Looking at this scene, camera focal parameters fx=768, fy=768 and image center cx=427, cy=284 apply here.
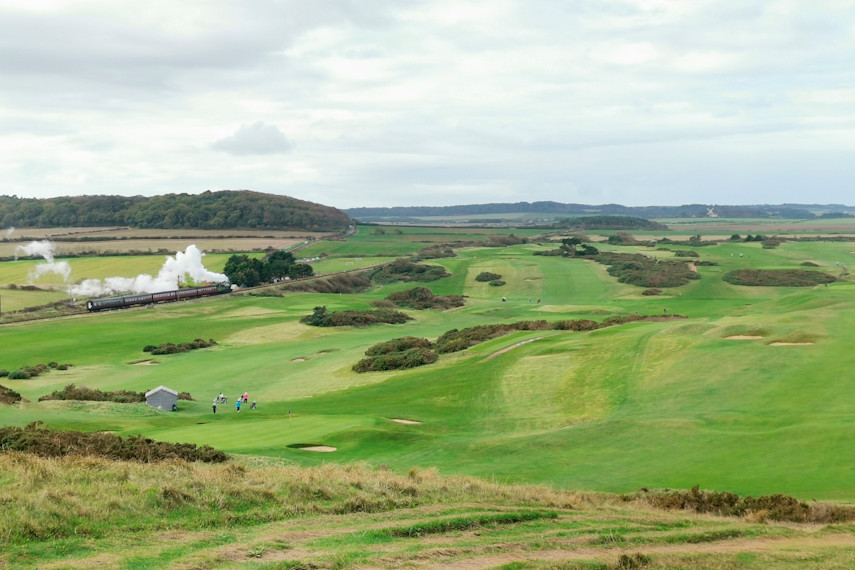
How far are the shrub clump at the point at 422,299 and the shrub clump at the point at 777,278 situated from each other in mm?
44171

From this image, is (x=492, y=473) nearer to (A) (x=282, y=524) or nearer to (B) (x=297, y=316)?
(A) (x=282, y=524)

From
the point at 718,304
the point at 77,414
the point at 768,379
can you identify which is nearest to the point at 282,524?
the point at 77,414

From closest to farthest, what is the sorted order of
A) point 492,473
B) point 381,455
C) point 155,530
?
point 155,530 < point 492,473 < point 381,455

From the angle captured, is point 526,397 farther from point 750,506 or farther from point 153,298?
point 153,298

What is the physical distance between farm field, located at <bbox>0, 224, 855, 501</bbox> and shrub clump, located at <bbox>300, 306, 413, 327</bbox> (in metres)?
1.99

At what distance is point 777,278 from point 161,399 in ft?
334

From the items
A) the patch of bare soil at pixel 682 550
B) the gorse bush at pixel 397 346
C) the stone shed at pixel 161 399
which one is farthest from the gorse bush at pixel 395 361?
the patch of bare soil at pixel 682 550

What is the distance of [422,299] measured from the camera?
4500 inches

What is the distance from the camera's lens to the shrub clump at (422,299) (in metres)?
110

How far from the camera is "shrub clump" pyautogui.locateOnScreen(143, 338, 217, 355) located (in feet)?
244

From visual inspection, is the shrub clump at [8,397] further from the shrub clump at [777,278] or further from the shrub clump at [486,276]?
the shrub clump at [777,278]

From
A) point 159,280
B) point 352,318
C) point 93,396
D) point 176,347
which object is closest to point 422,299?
Result: point 352,318

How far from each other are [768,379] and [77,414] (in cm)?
3610

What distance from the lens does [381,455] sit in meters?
31.9
